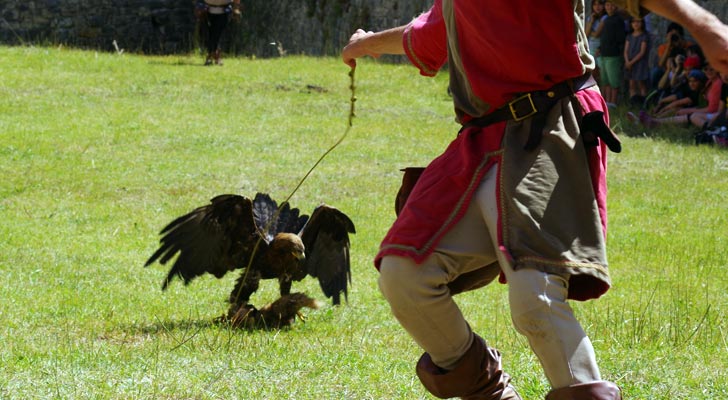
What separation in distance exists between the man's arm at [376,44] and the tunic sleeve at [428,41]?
0.14ft

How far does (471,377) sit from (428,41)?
120 cm

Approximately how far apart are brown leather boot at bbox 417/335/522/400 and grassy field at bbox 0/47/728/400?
2.17ft

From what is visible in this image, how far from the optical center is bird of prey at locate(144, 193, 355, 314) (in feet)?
21.5

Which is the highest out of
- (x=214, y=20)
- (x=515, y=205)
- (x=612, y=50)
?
(x=515, y=205)

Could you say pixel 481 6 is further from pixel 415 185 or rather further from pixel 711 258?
pixel 711 258

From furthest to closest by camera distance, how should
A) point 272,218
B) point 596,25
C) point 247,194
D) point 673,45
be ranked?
point 596,25 < point 673,45 < point 247,194 < point 272,218

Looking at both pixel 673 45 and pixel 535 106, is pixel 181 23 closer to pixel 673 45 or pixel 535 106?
pixel 673 45

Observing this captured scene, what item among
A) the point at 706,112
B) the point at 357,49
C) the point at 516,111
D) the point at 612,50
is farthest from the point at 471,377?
the point at 612,50

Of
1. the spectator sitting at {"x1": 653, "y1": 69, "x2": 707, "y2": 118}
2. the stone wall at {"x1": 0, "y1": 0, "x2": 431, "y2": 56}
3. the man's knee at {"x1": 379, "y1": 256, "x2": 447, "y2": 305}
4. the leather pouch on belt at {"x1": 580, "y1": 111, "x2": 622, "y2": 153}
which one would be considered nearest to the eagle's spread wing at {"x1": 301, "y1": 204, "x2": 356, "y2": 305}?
the man's knee at {"x1": 379, "y1": 256, "x2": 447, "y2": 305}

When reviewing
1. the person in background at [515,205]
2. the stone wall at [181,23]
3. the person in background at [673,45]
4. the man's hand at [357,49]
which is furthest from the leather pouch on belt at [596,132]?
the stone wall at [181,23]

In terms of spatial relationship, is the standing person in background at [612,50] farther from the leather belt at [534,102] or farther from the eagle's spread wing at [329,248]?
the leather belt at [534,102]

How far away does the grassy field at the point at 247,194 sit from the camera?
459cm

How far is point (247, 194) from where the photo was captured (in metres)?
11.5

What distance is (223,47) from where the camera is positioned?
24.1m
